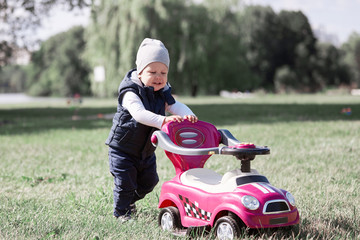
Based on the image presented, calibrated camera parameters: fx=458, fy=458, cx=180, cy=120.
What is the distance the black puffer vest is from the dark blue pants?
2.2 inches

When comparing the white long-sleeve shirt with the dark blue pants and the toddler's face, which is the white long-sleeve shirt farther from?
the dark blue pants

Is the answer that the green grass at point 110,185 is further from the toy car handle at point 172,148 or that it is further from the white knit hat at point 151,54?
the white knit hat at point 151,54

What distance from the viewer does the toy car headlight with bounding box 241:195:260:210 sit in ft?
8.04

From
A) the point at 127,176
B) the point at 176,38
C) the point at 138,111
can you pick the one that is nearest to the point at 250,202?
the point at 138,111

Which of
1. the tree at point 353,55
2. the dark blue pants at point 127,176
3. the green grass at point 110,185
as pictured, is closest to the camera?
the green grass at point 110,185

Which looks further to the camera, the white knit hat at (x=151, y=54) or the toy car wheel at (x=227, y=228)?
the white knit hat at (x=151, y=54)

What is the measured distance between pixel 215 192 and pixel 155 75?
3.11ft

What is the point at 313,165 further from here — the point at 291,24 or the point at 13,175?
the point at 291,24

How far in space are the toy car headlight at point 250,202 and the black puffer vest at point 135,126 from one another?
1005 mm

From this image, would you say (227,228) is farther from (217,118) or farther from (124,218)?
(217,118)

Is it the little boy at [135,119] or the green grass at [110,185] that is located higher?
the little boy at [135,119]

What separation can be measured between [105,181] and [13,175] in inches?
48.5

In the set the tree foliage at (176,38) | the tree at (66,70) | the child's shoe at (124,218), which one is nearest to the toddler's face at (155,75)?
the child's shoe at (124,218)

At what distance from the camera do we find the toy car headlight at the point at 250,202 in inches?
96.4
